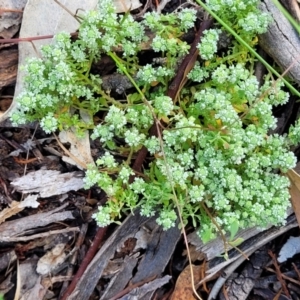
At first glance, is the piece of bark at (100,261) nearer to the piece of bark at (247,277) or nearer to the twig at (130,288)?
the twig at (130,288)

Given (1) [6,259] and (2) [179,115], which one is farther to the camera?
(1) [6,259]

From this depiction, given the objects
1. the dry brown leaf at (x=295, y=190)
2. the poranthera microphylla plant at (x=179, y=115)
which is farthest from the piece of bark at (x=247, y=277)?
the poranthera microphylla plant at (x=179, y=115)


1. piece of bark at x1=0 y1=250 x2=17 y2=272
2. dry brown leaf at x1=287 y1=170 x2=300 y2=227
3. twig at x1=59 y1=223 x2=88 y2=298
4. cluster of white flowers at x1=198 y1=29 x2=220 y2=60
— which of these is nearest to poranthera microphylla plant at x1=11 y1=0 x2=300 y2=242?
cluster of white flowers at x1=198 y1=29 x2=220 y2=60

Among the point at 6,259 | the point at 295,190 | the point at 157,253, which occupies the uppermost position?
the point at 295,190

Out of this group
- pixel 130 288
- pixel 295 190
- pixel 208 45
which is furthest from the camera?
pixel 130 288

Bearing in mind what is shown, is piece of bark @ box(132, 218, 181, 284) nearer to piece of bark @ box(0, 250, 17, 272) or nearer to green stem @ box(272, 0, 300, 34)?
piece of bark @ box(0, 250, 17, 272)

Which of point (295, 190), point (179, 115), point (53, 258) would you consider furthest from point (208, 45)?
point (53, 258)

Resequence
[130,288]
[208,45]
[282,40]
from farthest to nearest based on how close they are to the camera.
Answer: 1. [130,288]
2. [282,40]
3. [208,45]

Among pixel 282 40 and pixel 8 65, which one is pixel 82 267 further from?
pixel 282 40
